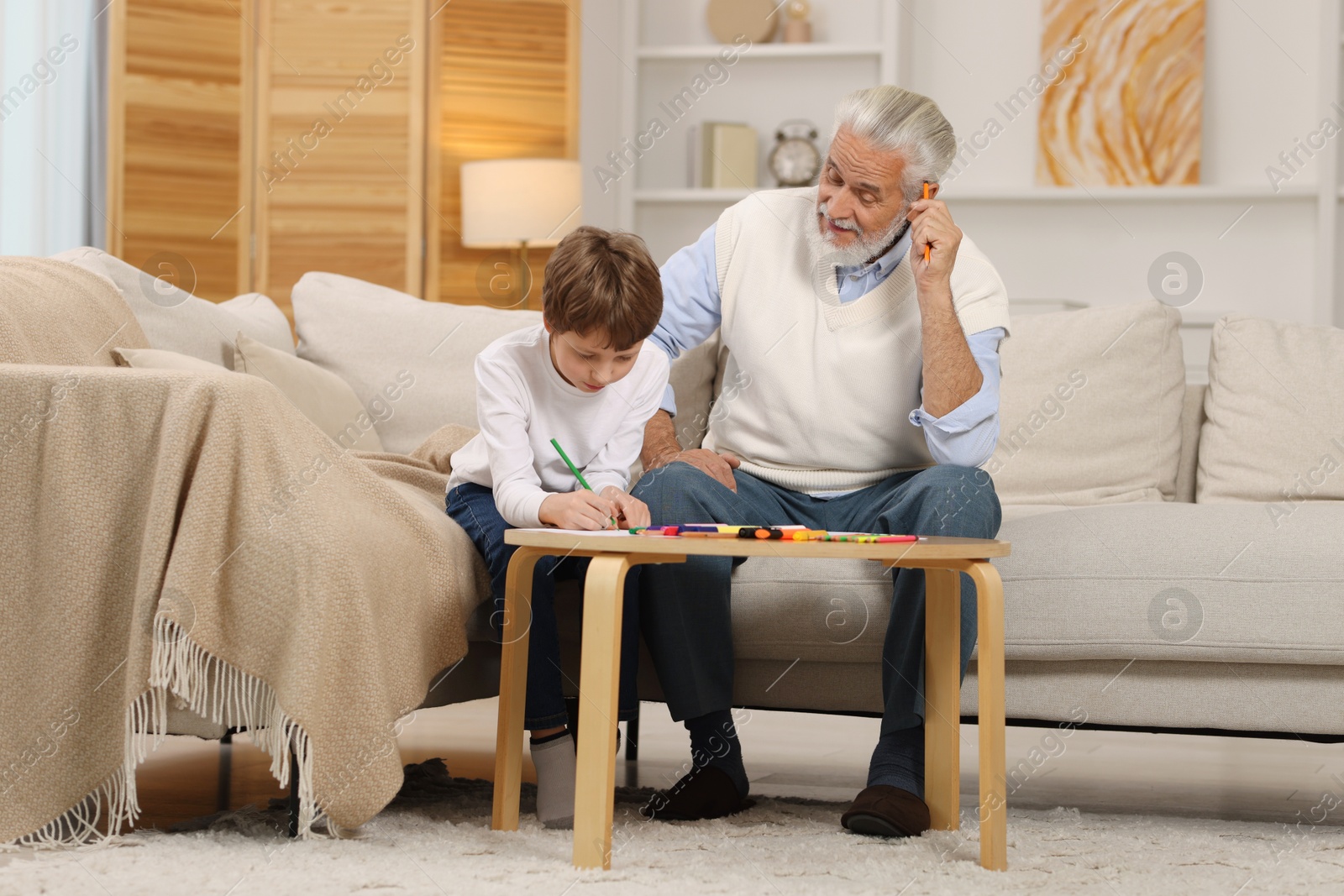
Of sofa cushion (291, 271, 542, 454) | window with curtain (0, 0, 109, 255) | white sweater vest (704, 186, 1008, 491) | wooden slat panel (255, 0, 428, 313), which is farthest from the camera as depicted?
wooden slat panel (255, 0, 428, 313)

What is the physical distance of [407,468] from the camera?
1.88 metres

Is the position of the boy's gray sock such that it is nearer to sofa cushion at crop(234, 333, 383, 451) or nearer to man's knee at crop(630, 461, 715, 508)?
man's knee at crop(630, 461, 715, 508)

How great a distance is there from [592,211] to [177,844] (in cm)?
288

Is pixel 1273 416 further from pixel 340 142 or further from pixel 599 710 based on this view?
pixel 340 142

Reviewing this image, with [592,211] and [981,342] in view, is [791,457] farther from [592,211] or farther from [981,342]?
[592,211]

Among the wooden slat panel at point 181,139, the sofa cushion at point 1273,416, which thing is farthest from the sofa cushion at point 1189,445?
the wooden slat panel at point 181,139

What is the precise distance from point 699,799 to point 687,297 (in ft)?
2.31

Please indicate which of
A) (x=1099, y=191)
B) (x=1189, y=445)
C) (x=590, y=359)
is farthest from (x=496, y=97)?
(x=590, y=359)

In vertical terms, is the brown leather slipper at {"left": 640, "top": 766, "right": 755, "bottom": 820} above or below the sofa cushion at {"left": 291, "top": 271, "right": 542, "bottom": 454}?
below

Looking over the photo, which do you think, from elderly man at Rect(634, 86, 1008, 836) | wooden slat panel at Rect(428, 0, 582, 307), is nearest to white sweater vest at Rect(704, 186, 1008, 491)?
elderly man at Rect(634, 86, 1008, 836)

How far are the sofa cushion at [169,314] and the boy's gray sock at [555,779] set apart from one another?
87 centimetres

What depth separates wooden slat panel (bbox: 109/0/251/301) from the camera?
3.61 metres

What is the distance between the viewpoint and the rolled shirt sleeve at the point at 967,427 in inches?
67.0

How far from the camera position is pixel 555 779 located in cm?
158
